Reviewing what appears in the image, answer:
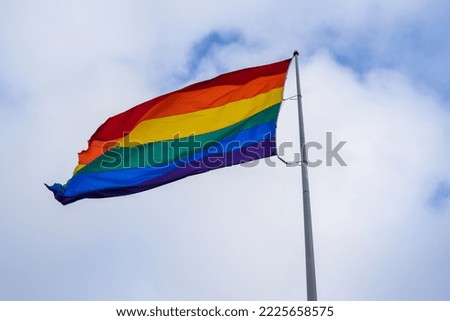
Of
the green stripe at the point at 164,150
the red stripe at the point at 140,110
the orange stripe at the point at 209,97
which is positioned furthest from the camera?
the red stripe at the point at 140,110

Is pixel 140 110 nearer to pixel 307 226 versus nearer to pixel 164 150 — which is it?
pixel 164 150

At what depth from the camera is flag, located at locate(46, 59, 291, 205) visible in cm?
1755

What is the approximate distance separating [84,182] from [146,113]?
9.09 feet

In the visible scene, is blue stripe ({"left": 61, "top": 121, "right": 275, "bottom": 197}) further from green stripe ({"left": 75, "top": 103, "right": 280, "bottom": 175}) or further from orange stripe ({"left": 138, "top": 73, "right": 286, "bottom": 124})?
orange stripe ({"left": 138, "top": 73, "right": 286, "bottom": 124})

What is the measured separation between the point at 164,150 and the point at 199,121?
1294 mm

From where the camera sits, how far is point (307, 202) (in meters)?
14.9

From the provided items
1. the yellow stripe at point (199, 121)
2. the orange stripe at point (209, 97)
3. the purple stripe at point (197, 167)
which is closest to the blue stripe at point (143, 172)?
the purple stripe at point (197, 167)

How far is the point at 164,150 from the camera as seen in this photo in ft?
61.5

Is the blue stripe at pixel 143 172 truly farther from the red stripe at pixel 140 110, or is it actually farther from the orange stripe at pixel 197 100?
the red stripe at pixel 140 110

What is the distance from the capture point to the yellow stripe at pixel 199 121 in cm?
1823

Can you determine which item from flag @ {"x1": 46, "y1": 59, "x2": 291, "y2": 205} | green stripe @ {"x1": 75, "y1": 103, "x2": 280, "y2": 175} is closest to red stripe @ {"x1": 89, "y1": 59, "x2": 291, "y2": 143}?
flag @ {"x1": 46, "y1": 59, "x2": 291, "y2": 205}
